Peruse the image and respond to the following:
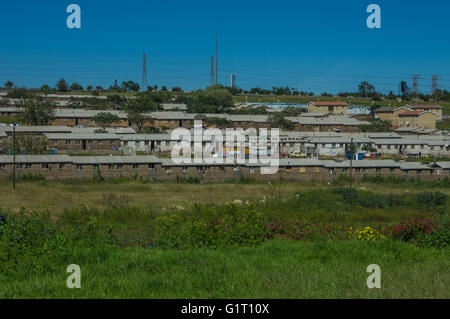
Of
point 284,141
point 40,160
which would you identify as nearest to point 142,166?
point 40,160

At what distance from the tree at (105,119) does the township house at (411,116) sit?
127 feet

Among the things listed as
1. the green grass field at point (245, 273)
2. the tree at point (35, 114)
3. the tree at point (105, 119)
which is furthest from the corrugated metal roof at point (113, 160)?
the tree at point (35, 114)

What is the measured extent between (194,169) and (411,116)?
46202 millimetres

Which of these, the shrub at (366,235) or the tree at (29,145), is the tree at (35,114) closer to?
the tree at (29,145)

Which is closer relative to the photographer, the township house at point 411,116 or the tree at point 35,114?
the tree at point 35,114

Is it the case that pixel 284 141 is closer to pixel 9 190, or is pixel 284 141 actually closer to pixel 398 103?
pixel 9 190

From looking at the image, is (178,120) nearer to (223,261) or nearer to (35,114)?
(35,114)

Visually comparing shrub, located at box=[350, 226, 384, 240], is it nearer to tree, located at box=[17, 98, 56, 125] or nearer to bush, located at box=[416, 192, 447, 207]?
bush, located at box=[416, 192, 447, 207]

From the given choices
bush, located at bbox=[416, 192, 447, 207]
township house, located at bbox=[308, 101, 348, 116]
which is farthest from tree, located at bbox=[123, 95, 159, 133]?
bush, located at bbox=[416, 192, 447, 207]

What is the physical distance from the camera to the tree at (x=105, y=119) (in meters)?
52.7

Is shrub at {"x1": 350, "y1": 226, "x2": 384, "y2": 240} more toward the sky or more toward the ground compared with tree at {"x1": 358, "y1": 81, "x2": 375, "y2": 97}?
more toward the ground

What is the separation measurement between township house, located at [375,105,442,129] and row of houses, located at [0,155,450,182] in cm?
3520

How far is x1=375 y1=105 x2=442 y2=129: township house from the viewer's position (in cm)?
6569
